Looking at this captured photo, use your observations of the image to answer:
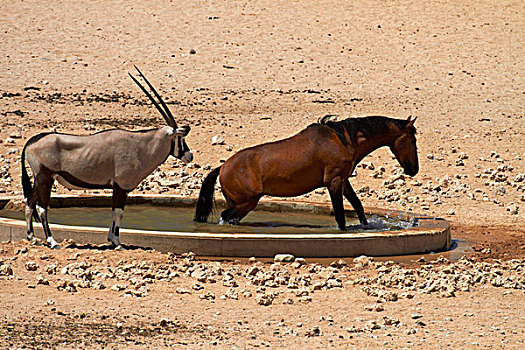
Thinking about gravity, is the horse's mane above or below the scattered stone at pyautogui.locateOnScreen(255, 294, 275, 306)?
above

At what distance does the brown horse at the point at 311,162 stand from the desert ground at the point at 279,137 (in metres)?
1.47

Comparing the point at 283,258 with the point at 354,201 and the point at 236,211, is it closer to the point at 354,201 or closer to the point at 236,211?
the point at 236,211

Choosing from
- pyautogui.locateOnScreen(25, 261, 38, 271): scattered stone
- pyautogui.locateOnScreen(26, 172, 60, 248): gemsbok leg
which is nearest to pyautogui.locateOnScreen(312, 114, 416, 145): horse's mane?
pyautogui.locateOnScreen(26, 172, 60, 248): gemsbok leg

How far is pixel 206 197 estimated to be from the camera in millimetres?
11773

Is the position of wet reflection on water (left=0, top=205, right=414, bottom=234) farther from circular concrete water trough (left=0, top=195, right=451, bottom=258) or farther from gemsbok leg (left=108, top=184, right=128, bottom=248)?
gemsbok leg (left=108, top=184, right=128, bottom=248)

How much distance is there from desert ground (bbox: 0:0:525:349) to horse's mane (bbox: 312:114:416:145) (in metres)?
1.74

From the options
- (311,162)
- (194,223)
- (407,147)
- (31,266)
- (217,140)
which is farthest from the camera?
(217,140)

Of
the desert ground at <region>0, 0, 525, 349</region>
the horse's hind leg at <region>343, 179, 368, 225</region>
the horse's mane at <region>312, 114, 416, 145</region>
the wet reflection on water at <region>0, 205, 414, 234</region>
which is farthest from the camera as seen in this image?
the horse's hind leg at <region>343, 179, 368, 225</region>

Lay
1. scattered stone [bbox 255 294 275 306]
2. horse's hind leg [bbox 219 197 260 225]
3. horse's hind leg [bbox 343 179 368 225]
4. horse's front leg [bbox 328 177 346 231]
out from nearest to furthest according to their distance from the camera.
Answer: scattered stone [bbox 255 294 275 306] → horse's front leg [bbox 328 177 346 231] → horse's hind leg [bbox 219 197 260 225] → horse's hind leg [bbox 343 179 368 225]

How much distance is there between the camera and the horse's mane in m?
11.2

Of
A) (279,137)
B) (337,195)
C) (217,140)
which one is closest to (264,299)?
(337,195)

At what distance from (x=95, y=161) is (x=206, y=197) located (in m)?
2.22

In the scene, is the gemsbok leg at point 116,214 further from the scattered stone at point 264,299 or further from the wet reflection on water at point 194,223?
the scattered stone at point 264,299

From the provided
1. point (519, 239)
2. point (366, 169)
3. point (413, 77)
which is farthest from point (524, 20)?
point (519, 239)
